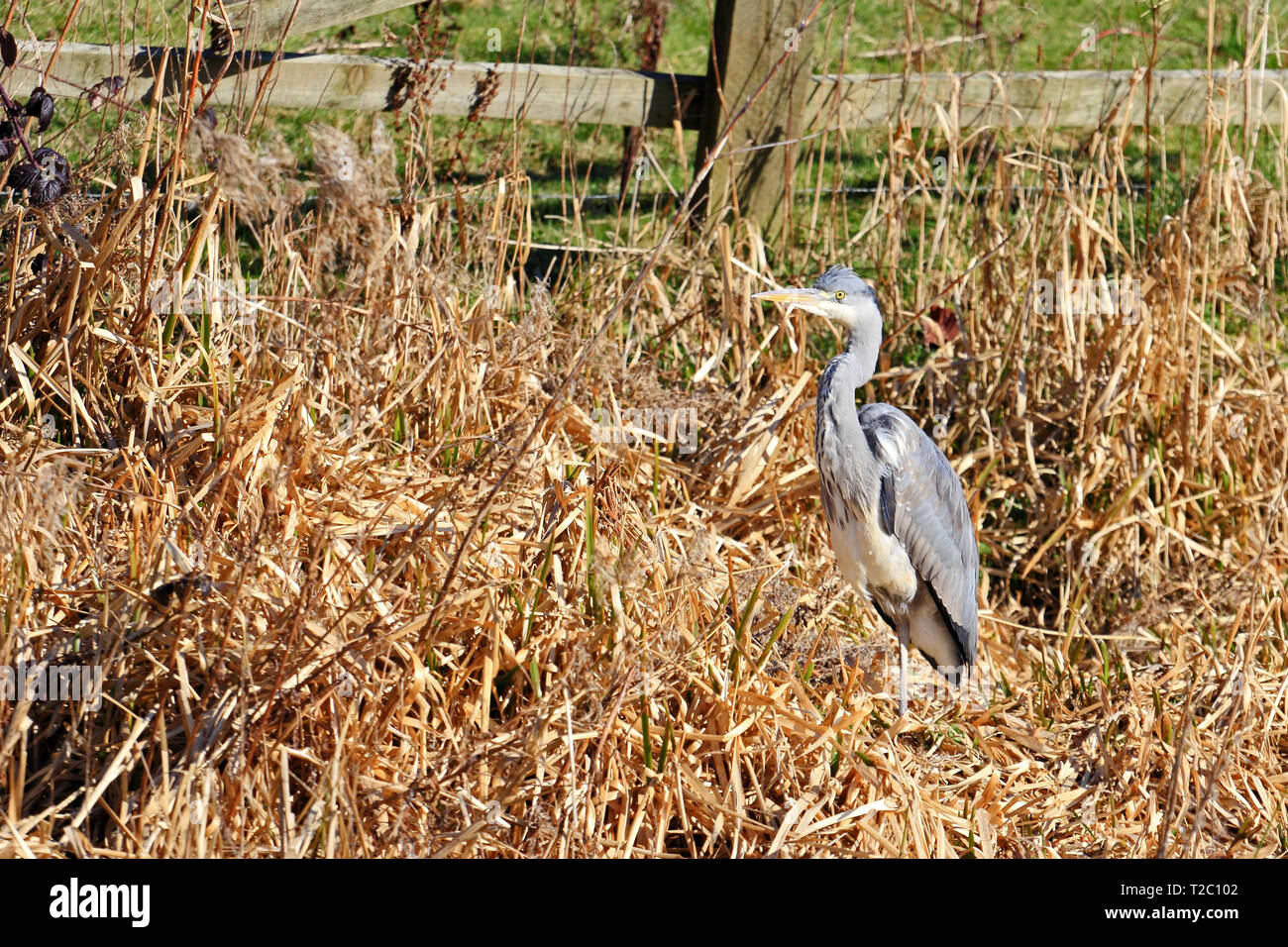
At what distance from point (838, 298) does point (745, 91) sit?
1525 mm

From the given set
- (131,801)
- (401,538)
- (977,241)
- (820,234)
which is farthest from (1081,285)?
(131,801)

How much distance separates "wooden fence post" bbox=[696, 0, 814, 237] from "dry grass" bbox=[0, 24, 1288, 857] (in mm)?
161

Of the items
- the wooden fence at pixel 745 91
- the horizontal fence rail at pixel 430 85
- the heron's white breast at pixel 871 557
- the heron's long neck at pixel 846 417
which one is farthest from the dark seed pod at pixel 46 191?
the heron's white breast at pixel 871 557

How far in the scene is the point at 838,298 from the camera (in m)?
3.08

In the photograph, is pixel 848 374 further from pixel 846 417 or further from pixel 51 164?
pixel 51 164

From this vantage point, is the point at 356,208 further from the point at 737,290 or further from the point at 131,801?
the point at 737,290

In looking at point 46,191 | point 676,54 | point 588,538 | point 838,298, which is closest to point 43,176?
point 46,191

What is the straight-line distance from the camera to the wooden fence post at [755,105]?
4.20m

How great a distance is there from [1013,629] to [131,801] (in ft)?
8.94

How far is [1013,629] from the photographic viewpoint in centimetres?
392

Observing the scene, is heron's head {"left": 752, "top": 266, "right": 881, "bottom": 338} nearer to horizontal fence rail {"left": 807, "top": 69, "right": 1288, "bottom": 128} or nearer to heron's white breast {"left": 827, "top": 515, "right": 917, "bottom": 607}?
heron's white breast {"left": 827, "top": 515, "right": 917, "bottom": 607}

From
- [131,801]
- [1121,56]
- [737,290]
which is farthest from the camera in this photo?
[1121,56]

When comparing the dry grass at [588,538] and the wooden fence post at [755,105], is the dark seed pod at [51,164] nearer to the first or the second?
the dry grass at [588,538]

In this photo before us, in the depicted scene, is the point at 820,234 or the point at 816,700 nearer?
the point at 816,700
